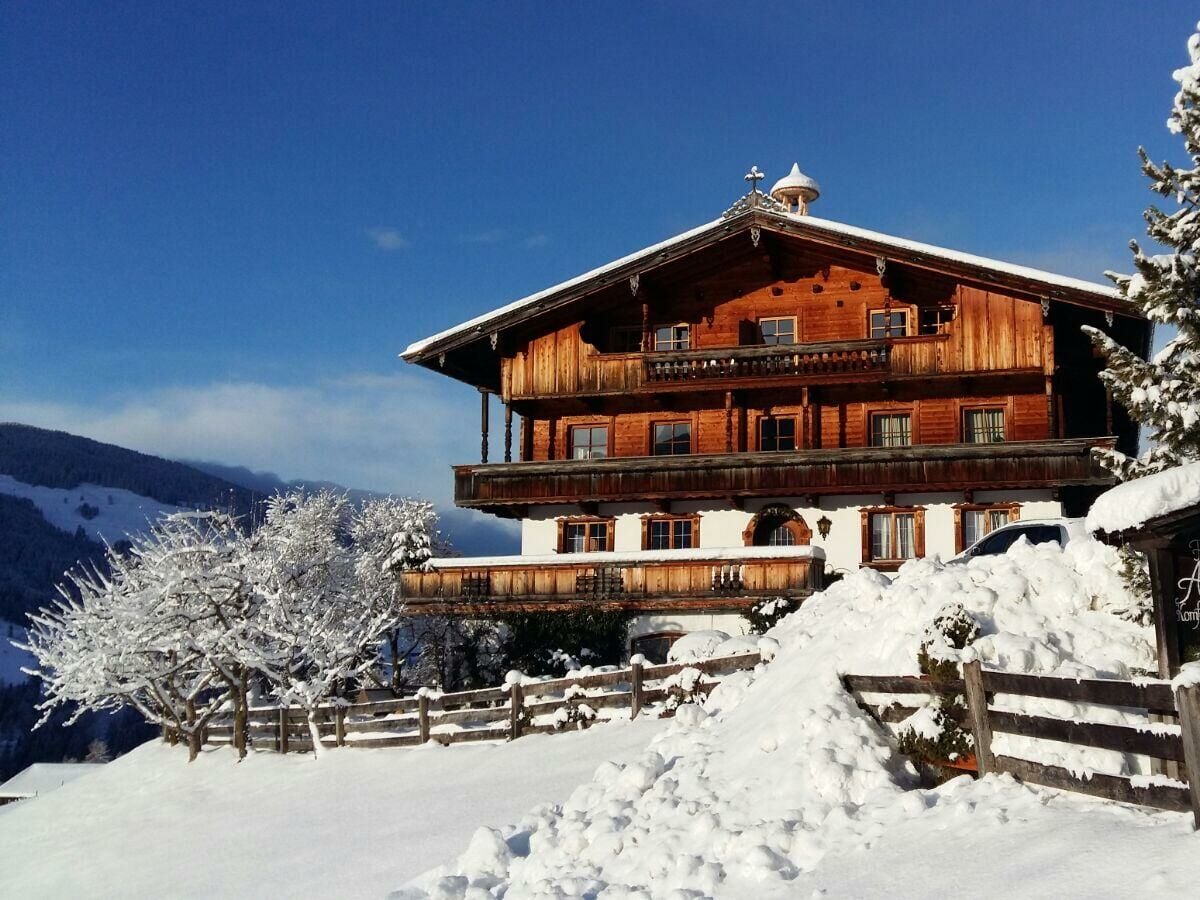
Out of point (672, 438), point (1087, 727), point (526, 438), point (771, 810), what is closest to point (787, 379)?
point (672, 438)

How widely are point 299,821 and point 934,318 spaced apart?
22.0 meters

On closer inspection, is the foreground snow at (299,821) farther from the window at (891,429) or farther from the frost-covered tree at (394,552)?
the window at (891,429)

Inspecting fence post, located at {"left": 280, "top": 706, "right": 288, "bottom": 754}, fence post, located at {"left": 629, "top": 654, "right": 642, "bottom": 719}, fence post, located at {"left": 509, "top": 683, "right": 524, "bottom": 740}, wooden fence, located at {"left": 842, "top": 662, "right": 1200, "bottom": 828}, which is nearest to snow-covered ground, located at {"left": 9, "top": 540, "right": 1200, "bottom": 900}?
wooden fence, located at {"left": 842, "top": 662, "right": 1200, "bottom": 828}

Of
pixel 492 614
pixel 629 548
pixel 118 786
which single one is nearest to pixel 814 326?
pixel 629 548

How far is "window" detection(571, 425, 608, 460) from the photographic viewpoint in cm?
3484

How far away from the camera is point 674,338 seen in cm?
3491

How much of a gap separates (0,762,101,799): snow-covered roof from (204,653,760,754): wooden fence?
42551 mm

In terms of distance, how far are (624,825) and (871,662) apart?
351 centimetres

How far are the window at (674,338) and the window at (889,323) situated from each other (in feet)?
17.5

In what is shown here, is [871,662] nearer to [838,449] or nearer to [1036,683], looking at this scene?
[1036,683]

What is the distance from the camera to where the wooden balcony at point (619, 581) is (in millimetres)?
28500

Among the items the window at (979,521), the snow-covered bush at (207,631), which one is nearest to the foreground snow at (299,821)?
the snow-covered bush at (207,631)

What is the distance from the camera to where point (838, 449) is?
30797 mm

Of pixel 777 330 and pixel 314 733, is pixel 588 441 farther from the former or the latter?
pixel 314 733
